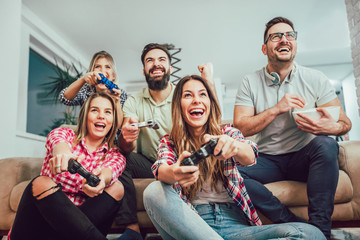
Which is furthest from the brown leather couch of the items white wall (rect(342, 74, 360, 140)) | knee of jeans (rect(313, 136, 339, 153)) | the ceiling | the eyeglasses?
white wall (rect(342, 74, 360, 140))

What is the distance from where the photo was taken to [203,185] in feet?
3.69

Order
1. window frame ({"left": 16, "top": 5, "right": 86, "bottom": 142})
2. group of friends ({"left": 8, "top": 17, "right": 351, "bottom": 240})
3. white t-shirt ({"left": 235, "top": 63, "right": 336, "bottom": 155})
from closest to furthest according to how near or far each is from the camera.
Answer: group of friends ({"left": 8, "top": 17, "right": 351, "bottom": 240}), white t-shirt ({"left": 235, "top": 63, "right": 336, "bottom": 155}), window frame ({"left": 16, "top": 5, "right": 86, "bottom": 142})

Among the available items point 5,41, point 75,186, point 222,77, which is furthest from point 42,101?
point 222,77

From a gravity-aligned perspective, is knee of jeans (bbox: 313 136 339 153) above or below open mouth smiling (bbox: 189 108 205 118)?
below

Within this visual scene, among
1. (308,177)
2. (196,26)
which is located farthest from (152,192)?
(196,26)

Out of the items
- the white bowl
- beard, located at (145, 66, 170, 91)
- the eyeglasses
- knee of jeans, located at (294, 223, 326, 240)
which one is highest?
the eyeglasses

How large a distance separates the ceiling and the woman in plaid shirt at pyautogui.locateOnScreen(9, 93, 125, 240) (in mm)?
2347

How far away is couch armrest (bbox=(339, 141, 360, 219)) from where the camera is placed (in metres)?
1.39

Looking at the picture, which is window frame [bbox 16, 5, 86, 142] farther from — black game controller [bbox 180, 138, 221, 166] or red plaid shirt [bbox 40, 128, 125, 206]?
black game controller [bbox 180, 138, 221, 166]

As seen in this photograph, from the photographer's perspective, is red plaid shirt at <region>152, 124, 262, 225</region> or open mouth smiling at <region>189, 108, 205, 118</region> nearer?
red plaid shirt at <region>152, 124, 262, 225</region>

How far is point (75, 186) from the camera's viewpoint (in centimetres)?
125

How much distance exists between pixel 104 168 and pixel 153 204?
0.40 meters

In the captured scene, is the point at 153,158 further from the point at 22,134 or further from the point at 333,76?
the point at 333,76

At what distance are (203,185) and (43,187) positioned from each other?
615mm
